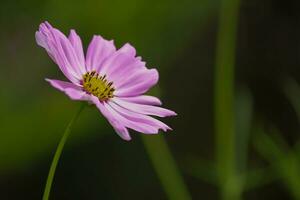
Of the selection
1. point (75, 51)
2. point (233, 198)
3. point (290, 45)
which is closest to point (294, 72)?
point (290, 45)

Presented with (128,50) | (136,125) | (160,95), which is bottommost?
(136,125)

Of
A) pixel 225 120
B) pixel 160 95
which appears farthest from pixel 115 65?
pixel 160 95

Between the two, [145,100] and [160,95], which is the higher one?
[160,95]

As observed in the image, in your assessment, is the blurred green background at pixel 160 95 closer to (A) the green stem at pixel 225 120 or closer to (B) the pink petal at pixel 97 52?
(A) the green stem at pixel 225 120

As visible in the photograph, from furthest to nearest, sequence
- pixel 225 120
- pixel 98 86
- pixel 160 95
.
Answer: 1. pixel 160 95
2. pixel 225 120
3. pixel 98 86

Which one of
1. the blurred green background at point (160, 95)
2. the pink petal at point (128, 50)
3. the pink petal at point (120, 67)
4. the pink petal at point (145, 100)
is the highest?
the blurred green background at point (160, 95)

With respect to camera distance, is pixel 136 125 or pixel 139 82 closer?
pixel 136 125

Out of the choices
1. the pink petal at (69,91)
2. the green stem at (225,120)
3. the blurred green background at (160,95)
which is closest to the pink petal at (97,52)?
the pink petal at (69,91)

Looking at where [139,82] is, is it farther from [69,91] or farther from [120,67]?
[69,91]

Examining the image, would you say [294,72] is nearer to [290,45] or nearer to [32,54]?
[290,45]
